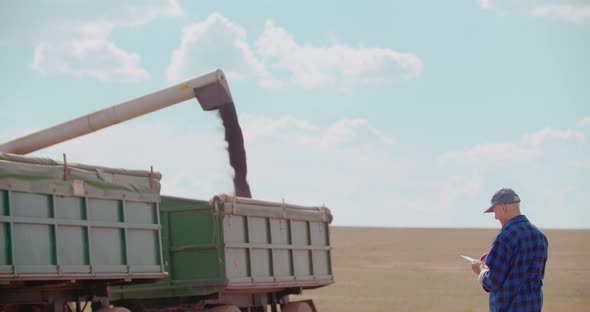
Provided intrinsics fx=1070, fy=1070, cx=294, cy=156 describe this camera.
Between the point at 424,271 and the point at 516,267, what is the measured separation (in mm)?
47813

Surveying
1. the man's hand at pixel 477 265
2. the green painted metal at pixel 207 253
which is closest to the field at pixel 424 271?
the green painted metal at pixel 207 253

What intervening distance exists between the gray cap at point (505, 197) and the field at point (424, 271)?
18.3 meters

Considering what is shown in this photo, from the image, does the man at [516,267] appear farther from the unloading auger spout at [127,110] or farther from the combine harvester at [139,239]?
the unloading auger spout at [127,110]

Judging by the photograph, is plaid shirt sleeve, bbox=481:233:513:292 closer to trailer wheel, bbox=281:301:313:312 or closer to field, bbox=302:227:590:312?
trailer wheel, bbox=281:301:313:312

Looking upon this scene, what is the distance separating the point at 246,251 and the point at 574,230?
73.9m

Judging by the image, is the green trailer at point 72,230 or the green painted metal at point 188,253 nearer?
the green trailer at point 72,230

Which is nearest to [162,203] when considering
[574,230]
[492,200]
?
[492,200]

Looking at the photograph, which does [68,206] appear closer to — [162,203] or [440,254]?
[162,203]

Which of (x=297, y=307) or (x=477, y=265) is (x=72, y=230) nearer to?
(x=477, y=265)

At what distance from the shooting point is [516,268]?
7.18m

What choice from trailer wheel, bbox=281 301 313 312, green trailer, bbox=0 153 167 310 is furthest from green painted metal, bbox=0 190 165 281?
trailer wheel, bbox=281 301 313 312

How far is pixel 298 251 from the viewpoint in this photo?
1773 cm

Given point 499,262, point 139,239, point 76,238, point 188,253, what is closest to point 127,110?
point 188,253

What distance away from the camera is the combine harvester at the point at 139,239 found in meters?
11.4
